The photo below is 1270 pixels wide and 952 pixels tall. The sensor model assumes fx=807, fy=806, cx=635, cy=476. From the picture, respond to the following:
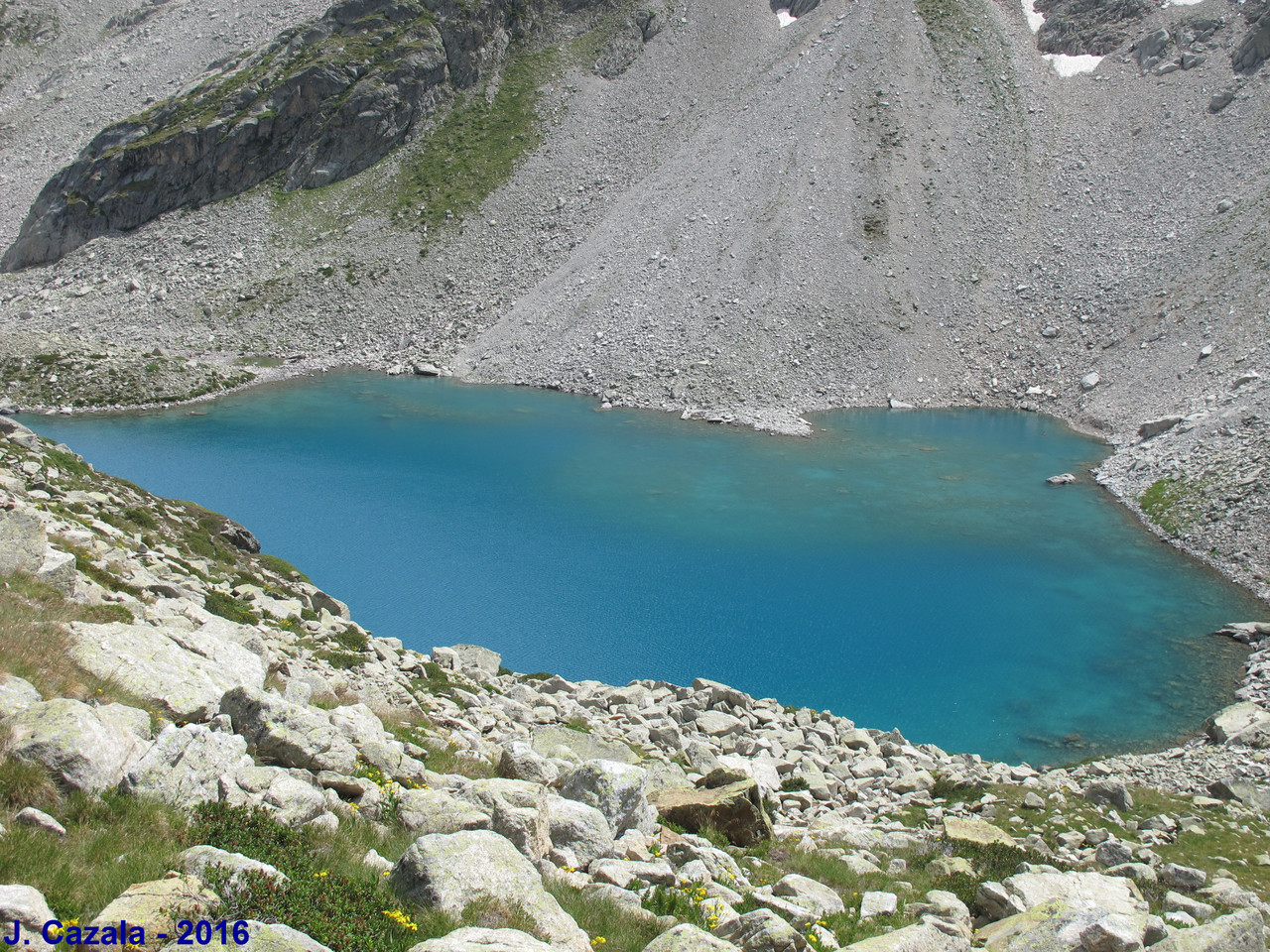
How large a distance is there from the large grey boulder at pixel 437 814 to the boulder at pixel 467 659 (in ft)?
42.4

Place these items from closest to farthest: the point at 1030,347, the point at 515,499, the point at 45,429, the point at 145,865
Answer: the point at 145,865, the point at 515,499, the point at 45,429, the point at 1030,347

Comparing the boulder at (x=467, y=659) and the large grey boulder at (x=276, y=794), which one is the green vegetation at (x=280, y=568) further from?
the large grey boulder at (x=276, y=794)

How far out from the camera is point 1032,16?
323 ft

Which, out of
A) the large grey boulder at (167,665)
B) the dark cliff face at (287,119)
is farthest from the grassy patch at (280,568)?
the dark cliff face at (287,119)

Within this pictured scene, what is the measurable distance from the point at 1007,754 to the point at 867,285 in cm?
5270

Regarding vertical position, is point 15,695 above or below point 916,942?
above

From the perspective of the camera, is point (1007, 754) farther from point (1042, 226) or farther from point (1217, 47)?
point (1217, 47)

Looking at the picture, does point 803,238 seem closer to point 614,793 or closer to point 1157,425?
point 1157,425

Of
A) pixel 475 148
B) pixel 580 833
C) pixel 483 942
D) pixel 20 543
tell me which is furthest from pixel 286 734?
pixel 475 148

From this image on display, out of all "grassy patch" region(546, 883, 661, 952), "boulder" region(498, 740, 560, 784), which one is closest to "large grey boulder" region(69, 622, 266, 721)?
"boulder" region(498, 740, 560, 784)

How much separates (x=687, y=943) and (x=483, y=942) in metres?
2.13

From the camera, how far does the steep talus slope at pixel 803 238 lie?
65.1 meters

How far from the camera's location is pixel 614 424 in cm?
5881

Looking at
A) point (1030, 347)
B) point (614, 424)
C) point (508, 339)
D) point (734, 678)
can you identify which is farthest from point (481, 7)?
point (734, 678)
